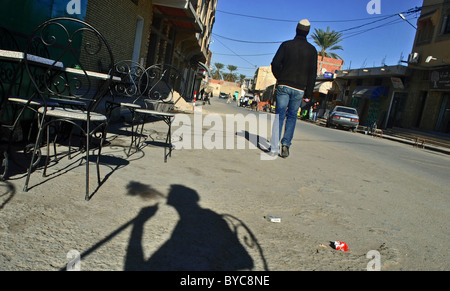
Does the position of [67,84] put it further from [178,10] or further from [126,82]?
[178,10]

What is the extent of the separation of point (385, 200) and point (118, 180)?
8.92ft

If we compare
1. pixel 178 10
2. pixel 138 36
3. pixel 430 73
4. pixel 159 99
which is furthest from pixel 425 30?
pixel 159 99

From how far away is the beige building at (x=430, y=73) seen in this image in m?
20.0

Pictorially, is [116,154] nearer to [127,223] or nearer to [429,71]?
[127,223]

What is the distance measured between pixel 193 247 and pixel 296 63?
4047 millimetres

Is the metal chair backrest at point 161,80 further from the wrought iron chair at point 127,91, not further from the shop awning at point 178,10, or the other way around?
the shop awning at point 178,10

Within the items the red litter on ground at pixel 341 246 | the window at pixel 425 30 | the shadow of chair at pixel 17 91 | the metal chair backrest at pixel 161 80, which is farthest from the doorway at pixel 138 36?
the window at pixel 425 30

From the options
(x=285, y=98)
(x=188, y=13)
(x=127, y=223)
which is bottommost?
(x=127, y=223)

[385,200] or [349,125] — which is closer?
[385,200]

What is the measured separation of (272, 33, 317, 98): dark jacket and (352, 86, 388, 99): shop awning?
78.5ft

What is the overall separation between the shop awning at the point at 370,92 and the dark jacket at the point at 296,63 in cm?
2392

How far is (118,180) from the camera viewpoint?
2889 millimetres

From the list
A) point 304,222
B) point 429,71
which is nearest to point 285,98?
point 304,222

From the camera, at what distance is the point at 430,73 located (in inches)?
837
